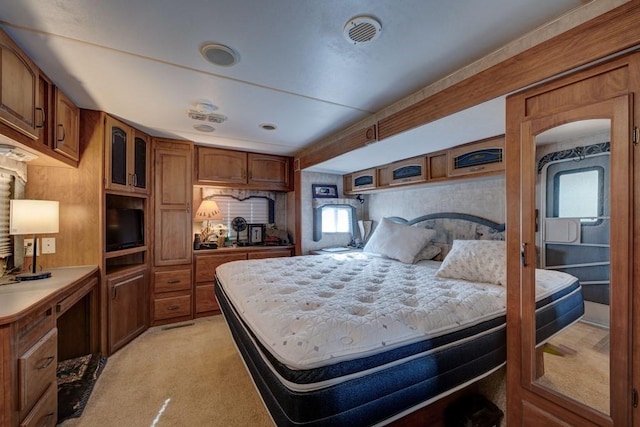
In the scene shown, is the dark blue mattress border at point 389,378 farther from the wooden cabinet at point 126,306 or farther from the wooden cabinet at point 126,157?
the wooden cabinet at point 126,157

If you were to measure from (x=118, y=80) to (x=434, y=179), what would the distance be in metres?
3.04

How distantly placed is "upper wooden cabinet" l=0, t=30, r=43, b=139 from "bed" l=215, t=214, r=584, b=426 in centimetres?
167

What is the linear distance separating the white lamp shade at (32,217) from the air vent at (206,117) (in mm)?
1344

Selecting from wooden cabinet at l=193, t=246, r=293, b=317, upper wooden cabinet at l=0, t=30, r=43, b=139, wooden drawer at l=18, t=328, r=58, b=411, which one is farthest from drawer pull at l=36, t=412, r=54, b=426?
wooden cabinet at l=193, t=246, r=293, b=317

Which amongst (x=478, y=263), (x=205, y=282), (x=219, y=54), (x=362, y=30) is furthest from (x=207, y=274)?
(x=362, y=30)

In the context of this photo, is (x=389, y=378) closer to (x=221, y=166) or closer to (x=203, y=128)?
(x=203, y=128)

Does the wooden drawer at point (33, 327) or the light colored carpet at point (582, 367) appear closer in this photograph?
the light colored carpet at point (582, 367)

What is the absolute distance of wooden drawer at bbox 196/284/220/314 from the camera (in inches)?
140

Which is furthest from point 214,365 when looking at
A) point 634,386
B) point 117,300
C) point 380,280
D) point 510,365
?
point 634,386

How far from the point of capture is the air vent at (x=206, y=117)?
2.52 metres

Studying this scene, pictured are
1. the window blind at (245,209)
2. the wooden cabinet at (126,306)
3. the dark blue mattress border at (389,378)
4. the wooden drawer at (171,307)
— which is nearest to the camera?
the dark blue mattress border at (389,378)

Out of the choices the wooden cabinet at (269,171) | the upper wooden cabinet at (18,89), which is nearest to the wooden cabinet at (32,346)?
the upper wooden cabinet at (18,89)

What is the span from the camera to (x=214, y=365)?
244 centimetres

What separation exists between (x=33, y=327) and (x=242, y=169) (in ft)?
9.40
